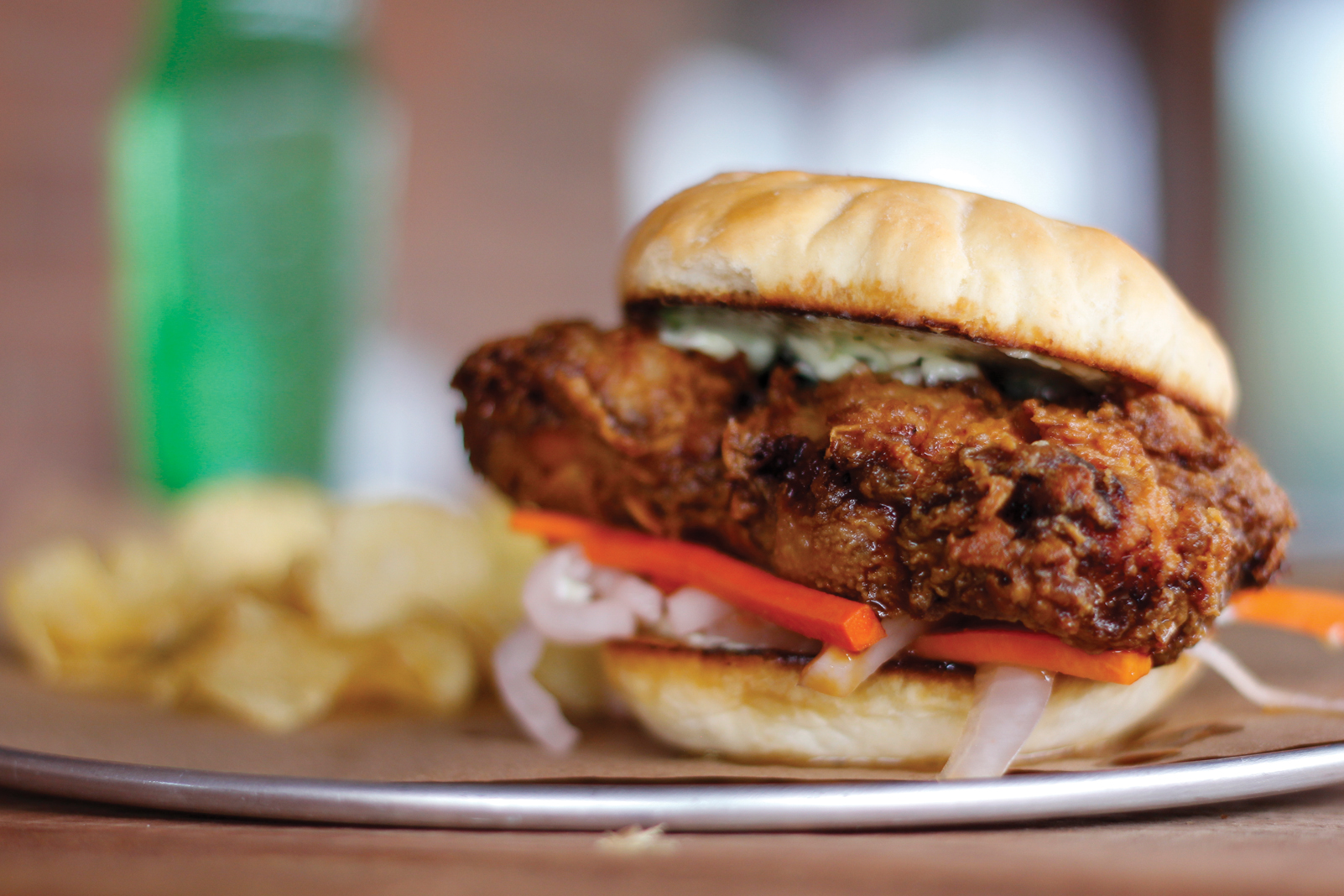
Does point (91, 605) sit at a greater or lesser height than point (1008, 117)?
lesser

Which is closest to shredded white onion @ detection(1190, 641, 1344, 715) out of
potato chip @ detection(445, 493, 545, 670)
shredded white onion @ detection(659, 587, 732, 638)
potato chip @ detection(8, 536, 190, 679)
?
shredded white onion @ detection(659, 587, 732, 638)

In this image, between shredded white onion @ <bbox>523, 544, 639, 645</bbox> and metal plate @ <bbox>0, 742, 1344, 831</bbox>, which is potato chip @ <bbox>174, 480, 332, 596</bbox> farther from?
metal plate @ <bbox>0, 742, 1344, 831</bbox>

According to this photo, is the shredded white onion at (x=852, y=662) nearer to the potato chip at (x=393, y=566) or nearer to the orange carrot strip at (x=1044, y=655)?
the orange carrot strip at (x=1044, y=655)

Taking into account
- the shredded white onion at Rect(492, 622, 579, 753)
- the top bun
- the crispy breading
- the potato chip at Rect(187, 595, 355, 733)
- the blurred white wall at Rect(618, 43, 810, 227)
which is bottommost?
the potato chip at Rect(187, 595, 355, 733)

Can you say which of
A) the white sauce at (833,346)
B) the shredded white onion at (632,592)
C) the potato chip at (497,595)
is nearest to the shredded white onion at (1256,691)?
the white sauce at (833,346)

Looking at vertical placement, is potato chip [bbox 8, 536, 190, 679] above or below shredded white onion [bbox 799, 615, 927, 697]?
below

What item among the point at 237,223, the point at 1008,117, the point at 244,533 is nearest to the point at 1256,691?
the point at 244,533

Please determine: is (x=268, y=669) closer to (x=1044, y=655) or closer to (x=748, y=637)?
(x=748, y=637)
